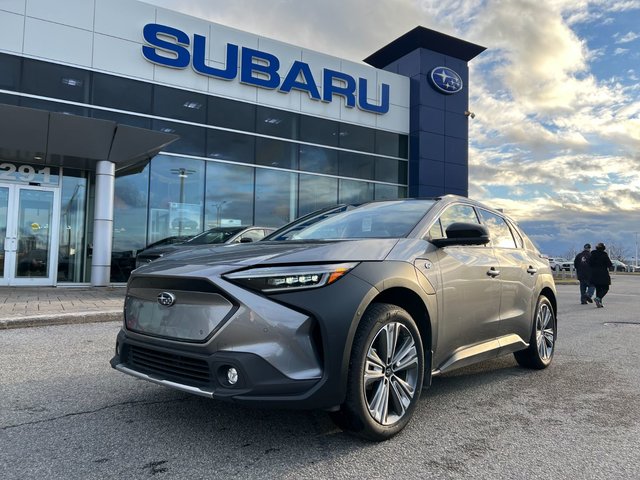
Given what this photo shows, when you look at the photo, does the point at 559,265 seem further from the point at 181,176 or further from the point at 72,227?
the point at 72,227

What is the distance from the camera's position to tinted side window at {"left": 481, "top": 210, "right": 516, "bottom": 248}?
500 centimetres

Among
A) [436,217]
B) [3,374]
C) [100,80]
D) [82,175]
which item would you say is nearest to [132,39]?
[100,80]

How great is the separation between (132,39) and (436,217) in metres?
14.0

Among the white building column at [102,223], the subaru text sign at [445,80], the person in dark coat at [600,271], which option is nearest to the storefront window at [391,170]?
the subaru text sign at [445,80]

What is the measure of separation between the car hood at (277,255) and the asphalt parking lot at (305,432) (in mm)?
1089

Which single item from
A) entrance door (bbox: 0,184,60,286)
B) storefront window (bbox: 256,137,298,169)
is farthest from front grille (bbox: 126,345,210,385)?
storefront window (bbox: 256,137,298,169)

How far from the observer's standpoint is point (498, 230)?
17.1 feet

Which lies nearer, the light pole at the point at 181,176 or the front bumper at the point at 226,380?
the front bumper at the point at 226,380

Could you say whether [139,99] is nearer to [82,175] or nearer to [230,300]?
[82,175]

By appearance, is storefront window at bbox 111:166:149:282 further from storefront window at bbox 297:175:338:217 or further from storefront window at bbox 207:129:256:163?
storefront window at bbox 297:175:338:217

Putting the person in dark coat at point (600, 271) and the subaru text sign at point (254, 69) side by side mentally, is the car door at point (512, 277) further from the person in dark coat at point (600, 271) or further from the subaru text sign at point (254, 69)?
the subaru text sign at point (254, 69)

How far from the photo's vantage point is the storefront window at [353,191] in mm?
19516

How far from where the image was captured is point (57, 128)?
11945mm

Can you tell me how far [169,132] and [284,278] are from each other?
13.9m
